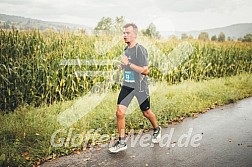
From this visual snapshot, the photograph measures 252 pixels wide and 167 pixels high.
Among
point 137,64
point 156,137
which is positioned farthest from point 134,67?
point 156,137

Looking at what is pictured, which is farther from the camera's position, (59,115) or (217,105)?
(217,105)

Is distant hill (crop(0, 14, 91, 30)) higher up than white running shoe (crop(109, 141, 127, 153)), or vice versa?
distant hill (crop(0, 14, 91, 30))

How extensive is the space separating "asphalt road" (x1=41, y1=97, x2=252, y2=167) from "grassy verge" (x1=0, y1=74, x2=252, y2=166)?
1.27ft

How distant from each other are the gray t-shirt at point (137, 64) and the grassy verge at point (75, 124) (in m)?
1.40

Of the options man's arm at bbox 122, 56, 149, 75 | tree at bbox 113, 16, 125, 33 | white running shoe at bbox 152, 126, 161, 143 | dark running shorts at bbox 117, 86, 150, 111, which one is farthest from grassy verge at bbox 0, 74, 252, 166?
tree at bbox 113, 16, 125, 33

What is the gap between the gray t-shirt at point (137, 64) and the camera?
177 inches

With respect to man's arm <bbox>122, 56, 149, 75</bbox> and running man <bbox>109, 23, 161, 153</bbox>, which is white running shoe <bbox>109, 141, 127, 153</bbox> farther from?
man's arm <bbox>122, 56, 149, 75</bbox>

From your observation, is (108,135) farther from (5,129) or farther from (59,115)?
(5,129)

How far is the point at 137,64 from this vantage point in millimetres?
4504

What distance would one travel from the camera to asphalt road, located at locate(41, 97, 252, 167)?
414cm

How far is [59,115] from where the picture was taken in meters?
6.25

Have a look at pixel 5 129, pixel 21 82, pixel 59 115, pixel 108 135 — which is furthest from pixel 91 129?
pixel 21 82

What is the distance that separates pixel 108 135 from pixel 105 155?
93 cm

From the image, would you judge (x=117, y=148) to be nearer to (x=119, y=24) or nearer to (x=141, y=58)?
(x=141, y=58)
